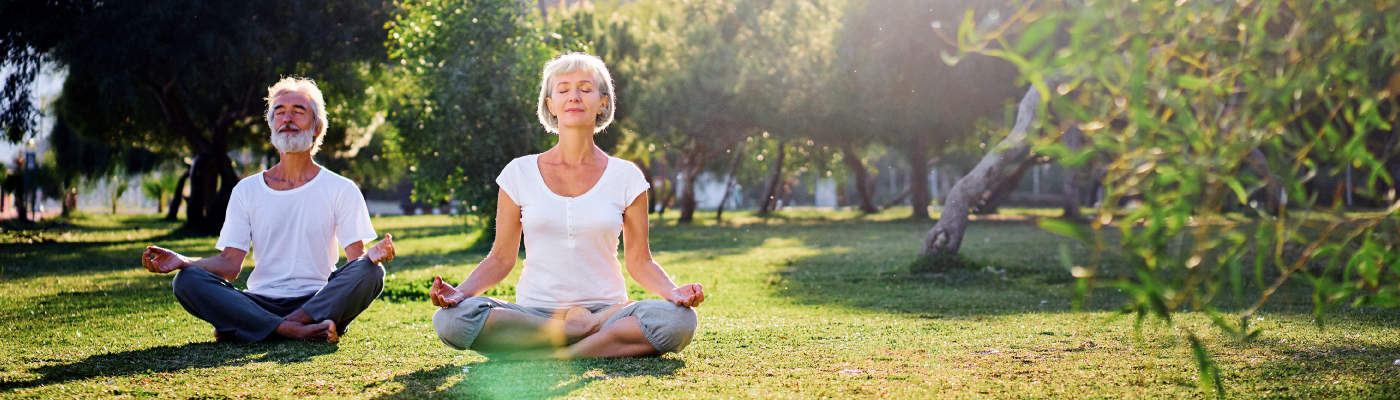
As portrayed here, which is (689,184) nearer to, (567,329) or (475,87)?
(475,87)

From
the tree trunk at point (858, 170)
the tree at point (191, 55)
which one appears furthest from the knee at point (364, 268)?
the tree trunk at point (858, 170)

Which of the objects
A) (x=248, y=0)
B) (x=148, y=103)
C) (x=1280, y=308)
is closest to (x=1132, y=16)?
(x=1280, y=308)

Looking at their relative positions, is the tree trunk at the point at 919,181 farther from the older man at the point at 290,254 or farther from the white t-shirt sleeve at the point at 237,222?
the white t-shirt sleeve at the point at 237,222

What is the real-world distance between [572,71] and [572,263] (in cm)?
84

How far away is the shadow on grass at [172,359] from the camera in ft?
15.5

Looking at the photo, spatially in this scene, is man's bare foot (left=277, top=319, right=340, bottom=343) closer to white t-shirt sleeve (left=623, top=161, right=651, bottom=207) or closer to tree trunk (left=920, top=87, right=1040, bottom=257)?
white t-shirt sleeve (left=623, top=161, right=651, bottom=207)

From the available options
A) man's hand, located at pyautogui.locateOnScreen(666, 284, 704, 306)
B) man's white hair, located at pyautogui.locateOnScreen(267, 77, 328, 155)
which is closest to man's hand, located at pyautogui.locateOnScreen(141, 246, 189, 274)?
man's white hair, located at pyautogui.locateOnScreen(267, 77, 328, 155)

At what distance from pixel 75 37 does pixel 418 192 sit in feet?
18.4

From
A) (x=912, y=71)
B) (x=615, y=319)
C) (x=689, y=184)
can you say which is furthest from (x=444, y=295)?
(x=689, y=184)

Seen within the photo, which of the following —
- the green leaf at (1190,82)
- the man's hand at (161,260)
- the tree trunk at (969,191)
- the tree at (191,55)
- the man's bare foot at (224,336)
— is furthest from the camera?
the tree at (191,55)

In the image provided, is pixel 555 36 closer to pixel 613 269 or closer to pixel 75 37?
pixel 75 37

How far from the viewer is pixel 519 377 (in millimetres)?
4551

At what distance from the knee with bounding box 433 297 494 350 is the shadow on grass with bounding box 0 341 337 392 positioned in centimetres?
79

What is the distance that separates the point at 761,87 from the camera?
28016mm
